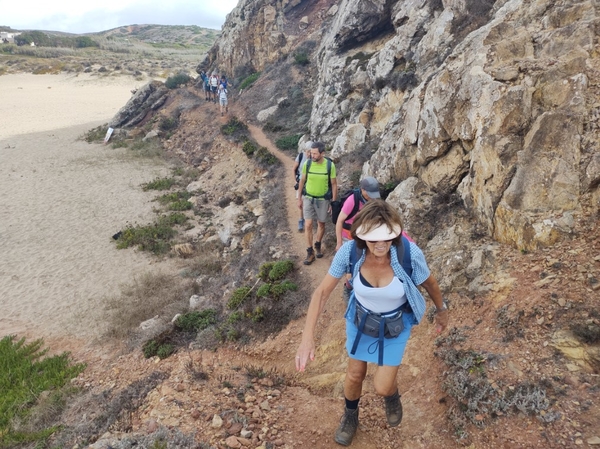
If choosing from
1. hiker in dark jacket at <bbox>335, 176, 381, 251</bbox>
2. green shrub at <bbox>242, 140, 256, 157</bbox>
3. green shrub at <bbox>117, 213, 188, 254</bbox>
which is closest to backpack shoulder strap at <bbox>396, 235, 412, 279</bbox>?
hiker in dark jacket at <bbox>335, 176, 381, 251</bbox>

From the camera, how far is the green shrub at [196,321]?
791 centimetres

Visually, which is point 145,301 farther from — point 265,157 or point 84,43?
point 84,43

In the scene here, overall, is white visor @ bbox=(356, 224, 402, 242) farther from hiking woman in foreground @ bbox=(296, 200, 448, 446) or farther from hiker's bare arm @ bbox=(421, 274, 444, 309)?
hiker's bare arm @ bbox=(421, 274, 444, 309)

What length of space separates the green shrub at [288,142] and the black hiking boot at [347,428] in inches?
625

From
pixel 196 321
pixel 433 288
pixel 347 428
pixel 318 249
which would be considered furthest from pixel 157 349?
pixel 433 288

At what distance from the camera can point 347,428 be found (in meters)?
3.80

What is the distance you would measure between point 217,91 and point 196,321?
2283 centimetres

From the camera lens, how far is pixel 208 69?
117ft

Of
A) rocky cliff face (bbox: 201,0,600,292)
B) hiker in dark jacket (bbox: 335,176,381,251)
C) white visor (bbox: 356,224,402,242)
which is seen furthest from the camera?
Result: rocky cliff face (bbox: 201,0,600,292)

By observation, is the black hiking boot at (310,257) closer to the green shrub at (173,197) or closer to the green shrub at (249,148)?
the green shrub at (173,197)

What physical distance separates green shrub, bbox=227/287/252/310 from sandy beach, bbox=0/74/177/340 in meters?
3.90

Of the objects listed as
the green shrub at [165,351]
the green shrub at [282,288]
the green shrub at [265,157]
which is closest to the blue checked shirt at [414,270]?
the green shrub at [282,288]

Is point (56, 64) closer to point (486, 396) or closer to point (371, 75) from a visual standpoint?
point (371, 75)

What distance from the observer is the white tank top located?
301cm
